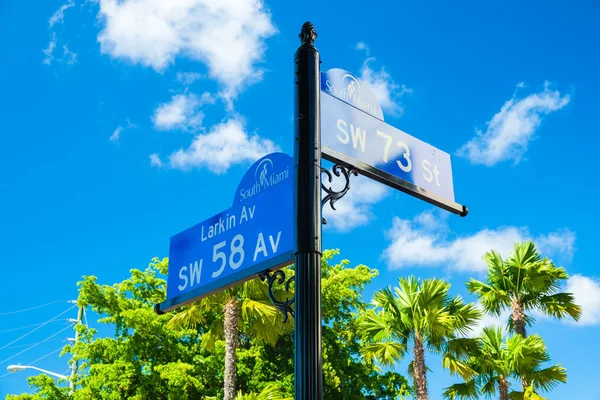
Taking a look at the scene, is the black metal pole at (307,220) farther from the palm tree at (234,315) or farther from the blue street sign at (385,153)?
the palm tree at (234,315)

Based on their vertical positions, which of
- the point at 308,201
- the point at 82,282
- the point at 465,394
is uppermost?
the point at 82,282

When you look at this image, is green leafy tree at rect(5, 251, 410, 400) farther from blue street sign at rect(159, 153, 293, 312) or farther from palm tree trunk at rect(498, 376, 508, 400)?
blue street sign at rect(159, 153, 293, 312)

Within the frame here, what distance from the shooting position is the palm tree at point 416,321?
1681cm

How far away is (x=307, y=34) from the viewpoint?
3.24 metres

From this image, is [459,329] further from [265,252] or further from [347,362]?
[265,252]

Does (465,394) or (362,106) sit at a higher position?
(465,394)

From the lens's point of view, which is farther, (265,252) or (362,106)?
(362,106)

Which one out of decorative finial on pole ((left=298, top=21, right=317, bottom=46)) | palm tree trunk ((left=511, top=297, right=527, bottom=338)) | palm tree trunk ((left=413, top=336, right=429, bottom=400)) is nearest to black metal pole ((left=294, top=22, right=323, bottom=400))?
decorative finial on pole ((left=298, top=21, right=317, bottom=46))

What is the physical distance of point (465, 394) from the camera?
17719 millimetres

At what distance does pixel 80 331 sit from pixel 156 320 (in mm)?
3049

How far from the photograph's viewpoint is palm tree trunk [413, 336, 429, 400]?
1666cm

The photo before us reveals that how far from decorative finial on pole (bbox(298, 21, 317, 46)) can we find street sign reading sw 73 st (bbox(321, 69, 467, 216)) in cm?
19

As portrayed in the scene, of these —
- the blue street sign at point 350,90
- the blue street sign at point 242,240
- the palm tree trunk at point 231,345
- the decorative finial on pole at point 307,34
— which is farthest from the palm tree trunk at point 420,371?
the decorative finial on pole at point 307,34

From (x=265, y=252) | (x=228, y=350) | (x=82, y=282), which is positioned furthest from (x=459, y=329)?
(x=265, y=252)
